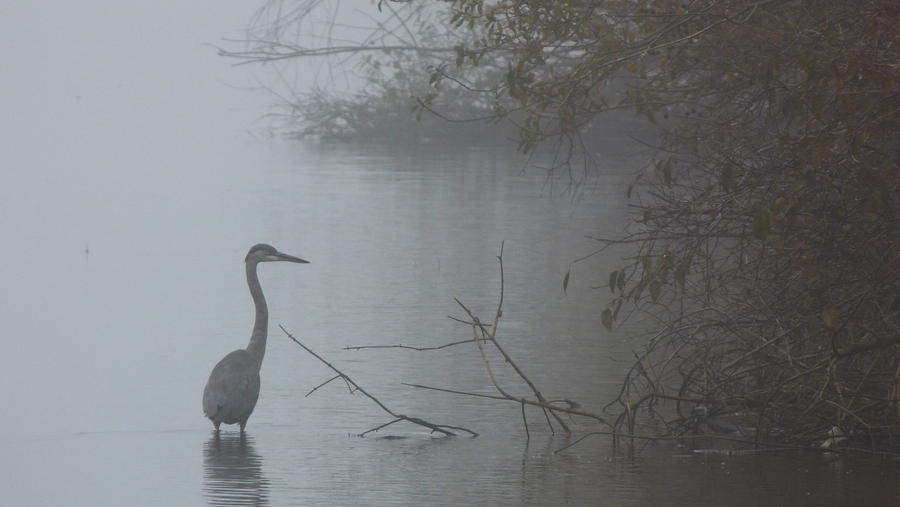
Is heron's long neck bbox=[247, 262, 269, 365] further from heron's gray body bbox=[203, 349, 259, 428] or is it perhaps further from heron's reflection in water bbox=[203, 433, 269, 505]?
heron's reflection in water bbox=[203, 433, 269, 505]

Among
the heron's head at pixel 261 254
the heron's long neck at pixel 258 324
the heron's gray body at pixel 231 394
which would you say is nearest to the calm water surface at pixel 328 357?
the heron's gray body at pixel 231 394

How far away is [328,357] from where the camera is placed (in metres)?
10.4

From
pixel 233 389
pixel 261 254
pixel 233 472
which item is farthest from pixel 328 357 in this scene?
pixel 233 472

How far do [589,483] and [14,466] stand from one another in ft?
9.74

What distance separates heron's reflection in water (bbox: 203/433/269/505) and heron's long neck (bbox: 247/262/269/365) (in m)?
0.63

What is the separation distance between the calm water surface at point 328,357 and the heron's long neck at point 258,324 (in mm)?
371

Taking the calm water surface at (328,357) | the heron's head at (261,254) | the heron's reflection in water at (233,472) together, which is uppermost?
the heron's head at (261,254)

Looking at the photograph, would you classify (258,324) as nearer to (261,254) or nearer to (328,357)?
(261,254)

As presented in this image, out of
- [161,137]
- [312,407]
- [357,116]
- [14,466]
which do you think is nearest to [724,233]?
[312,407]

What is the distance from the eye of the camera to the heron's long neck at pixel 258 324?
8.78 meters

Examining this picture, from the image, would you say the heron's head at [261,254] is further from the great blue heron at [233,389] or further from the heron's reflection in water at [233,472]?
the heron's reflection in water at [233,472]

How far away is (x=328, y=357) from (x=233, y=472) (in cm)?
311

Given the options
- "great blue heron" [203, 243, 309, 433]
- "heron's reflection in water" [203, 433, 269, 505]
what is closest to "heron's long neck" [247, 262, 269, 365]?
"great blue heron" [203, 243, 309, 433]

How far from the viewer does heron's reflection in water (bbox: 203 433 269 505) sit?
6785 mm
